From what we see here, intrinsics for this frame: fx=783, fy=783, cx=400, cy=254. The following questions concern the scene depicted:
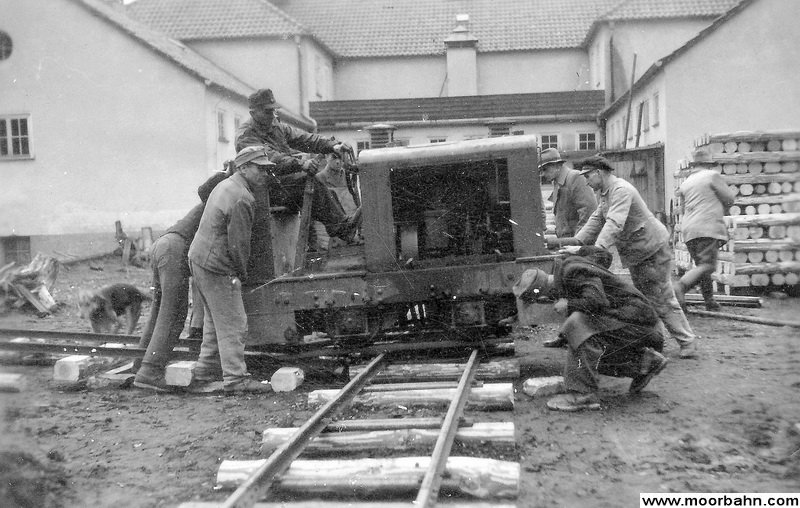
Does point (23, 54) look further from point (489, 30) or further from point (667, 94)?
point (489, 30)

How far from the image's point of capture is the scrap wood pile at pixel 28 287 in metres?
11.3

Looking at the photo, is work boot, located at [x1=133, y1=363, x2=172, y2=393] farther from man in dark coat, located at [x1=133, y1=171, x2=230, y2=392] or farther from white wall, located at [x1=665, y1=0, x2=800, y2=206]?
white wall, located at [x1=665, y1=0, x2=800, y2=206]

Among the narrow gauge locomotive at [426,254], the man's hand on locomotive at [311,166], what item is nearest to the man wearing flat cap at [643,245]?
the narrow gauge locomotive at [426,254]

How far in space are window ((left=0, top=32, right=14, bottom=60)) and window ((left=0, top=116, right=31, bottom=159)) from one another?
3717 mm

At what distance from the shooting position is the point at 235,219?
6020 mm

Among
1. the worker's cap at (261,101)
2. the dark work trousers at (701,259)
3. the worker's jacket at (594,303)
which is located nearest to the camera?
the worker's jacket at (594,303)

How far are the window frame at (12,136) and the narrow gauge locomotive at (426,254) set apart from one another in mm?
15162

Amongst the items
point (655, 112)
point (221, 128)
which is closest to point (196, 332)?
point (221, 128)

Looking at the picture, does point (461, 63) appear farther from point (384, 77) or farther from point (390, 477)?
point (390, 477)

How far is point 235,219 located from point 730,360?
4.32 m

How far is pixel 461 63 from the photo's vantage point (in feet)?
110

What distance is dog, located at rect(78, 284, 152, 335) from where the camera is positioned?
8.12 m

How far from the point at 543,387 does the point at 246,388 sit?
2.29 m

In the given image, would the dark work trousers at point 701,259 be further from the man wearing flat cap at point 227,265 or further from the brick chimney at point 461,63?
the brick chimney at point 461,63
